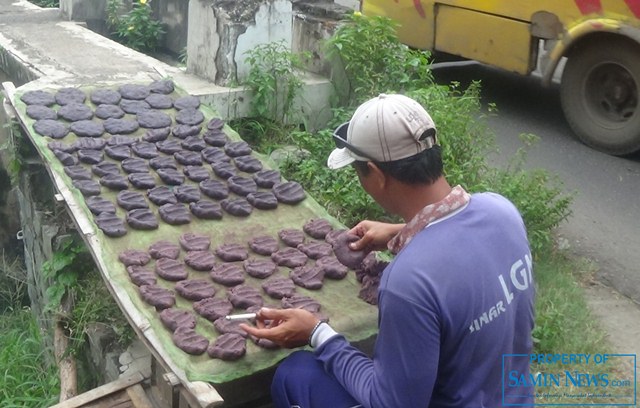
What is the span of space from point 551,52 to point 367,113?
15.6ft

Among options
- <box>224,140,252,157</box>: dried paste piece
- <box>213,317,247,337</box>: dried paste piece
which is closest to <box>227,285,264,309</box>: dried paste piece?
<box>213,317,247,337</box>: dried paste piece

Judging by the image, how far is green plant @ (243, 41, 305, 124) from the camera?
544cm

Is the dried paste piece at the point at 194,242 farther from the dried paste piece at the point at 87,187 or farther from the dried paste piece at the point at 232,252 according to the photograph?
the dried paste piece at the point at 87,187

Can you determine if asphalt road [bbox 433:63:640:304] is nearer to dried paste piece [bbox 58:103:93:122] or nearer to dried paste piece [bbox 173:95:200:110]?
dried paste piece [bbox 173:95:200:110]

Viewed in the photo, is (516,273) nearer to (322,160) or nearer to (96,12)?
(322,160)

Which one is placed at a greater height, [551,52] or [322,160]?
[551,52]

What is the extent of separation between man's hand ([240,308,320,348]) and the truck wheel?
4552mm

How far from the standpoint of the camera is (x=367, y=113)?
253cm

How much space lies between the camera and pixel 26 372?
16.7 ft

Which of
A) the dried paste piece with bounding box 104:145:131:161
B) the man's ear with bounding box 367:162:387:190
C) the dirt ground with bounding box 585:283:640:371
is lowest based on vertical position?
the dirt ground with bounding box 585:283:640:371

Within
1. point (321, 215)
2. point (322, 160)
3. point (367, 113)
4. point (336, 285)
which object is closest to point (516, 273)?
point (367, 113)

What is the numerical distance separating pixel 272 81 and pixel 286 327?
2943 millimetres

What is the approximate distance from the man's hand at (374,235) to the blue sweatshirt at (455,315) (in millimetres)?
808

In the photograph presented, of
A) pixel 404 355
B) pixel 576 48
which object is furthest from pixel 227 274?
pixel 576 48
